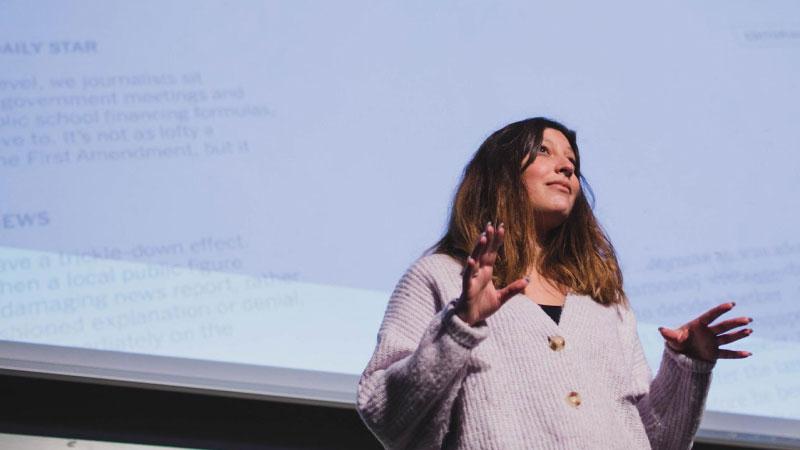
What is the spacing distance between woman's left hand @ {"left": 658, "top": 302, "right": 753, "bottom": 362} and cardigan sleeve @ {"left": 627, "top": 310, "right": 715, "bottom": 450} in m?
0.01

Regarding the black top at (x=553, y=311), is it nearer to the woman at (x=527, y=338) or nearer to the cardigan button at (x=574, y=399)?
the woman at (x=527, y=338)

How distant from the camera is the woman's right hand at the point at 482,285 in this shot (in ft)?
3.88

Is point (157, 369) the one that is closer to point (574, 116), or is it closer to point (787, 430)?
point (574, 116)

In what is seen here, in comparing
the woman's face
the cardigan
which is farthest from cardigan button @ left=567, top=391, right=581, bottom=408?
the woman's face

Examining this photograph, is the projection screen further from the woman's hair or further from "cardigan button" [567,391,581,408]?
A: "cardigan button" [567,391,581,408]

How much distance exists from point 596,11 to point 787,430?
1046 mm

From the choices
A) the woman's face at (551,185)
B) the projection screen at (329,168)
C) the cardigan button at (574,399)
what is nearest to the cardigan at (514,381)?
the cardigan button at (574,399)

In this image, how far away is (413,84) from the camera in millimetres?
2238

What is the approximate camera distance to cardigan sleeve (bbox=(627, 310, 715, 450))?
1.38 meters

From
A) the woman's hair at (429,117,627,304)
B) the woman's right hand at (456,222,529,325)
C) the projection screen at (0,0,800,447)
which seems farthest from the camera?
the projection screen at (0,0,800,447)

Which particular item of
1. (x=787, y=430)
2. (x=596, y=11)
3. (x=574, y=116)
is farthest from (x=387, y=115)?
(x=787, y=430)

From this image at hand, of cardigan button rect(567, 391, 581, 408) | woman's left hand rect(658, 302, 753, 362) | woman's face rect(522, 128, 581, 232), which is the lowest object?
cardigan button rect(567, 391, 581, 408)

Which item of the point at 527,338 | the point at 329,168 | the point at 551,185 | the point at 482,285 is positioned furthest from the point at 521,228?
the point at 329,168

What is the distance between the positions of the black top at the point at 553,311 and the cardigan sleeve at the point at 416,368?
152 mm
